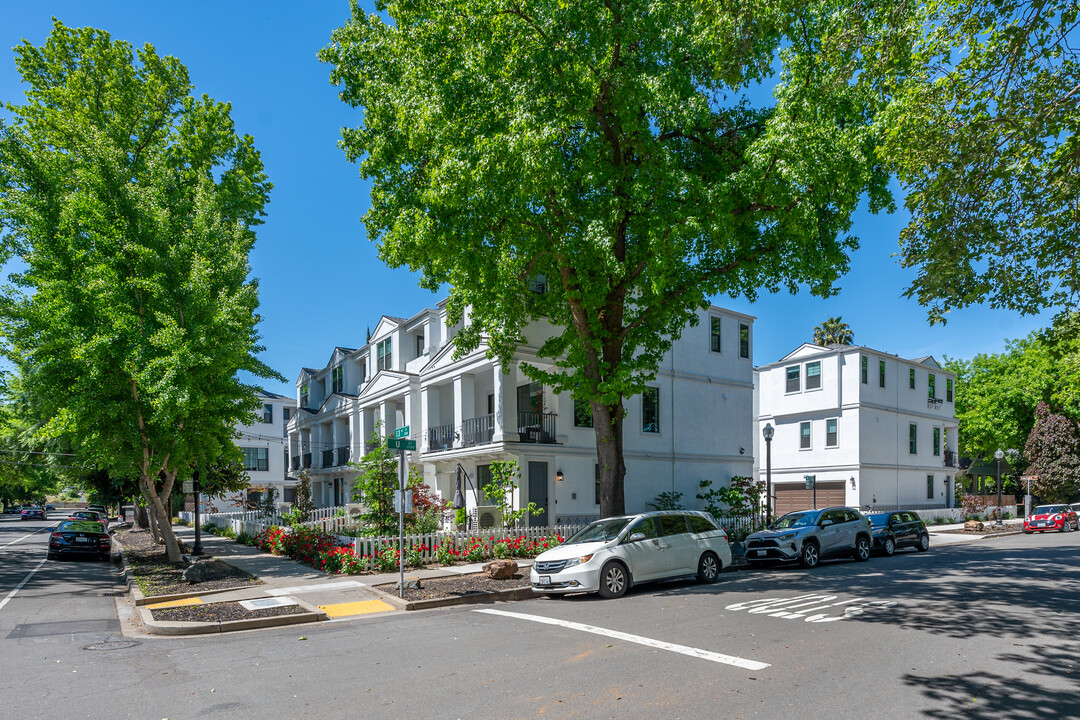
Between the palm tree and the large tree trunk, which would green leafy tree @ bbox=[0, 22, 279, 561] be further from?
the palm tree

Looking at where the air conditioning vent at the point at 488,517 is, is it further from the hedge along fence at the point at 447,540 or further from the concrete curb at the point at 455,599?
the concrete curb at the point at 455,599

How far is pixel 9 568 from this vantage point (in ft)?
66.2

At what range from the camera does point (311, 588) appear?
1429cm

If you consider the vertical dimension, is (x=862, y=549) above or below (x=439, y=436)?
below

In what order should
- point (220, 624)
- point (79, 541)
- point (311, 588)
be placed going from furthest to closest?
point (79, 541)
point (311, 588)
point (220, 624)

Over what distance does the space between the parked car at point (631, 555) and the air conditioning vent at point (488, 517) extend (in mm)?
9230

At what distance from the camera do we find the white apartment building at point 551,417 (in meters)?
24.1

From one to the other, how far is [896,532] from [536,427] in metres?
12.1

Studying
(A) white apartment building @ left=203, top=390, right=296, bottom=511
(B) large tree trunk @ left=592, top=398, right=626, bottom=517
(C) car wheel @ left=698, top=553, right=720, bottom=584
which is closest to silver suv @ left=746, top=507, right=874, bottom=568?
(C) car wheel @ left=698, top=553, right=720, bottom=584

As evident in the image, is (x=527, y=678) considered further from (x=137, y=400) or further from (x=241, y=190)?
(x=241, y=190)

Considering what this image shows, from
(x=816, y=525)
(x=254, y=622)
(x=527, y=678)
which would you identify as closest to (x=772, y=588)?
(x=816, y=525)

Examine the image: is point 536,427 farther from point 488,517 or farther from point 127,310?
point 127,310

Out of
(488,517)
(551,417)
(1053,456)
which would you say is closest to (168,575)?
(488,517)

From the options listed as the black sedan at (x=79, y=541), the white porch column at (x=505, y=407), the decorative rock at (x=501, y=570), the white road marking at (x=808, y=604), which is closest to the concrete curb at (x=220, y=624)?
the decorative rock at (x=501, y=570)
